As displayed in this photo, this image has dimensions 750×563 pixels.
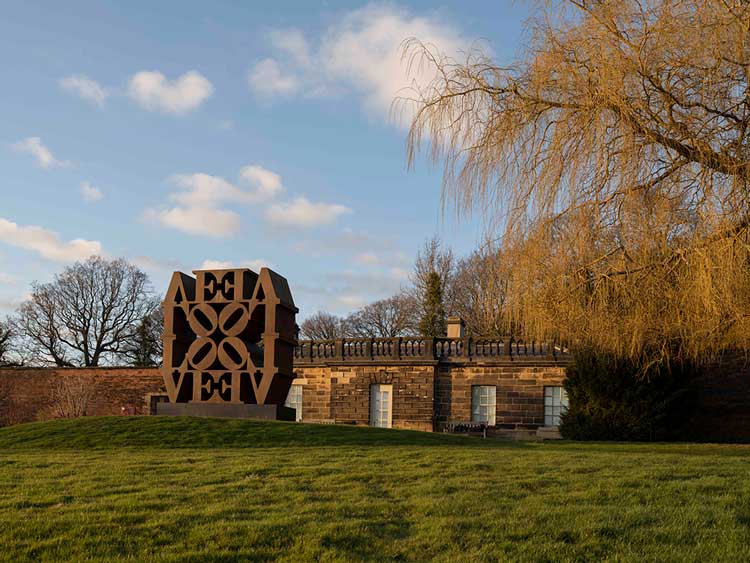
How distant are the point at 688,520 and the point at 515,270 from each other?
3.15m

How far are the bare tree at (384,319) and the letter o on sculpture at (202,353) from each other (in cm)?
2902

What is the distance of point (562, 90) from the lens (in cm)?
823

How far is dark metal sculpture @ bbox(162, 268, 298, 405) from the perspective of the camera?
1623cm

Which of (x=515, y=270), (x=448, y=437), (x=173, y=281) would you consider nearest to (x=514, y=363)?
(x=448, y=437)

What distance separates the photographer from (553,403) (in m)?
26.1

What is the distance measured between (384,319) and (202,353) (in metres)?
34.6

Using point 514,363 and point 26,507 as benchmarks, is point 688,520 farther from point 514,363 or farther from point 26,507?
point 514,363

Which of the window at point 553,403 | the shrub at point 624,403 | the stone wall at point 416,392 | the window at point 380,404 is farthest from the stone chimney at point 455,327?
the shrub at point 624,403

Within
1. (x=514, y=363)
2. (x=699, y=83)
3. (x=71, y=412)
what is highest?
(x=699, y=83)

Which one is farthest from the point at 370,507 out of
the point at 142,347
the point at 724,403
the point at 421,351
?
the point at 142,347

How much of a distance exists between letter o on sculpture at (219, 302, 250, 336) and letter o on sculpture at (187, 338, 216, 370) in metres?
0.44

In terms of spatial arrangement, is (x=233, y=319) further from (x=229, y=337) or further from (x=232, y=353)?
(x=232, y=353)

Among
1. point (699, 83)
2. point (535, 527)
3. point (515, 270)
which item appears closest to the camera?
point (535, 527)

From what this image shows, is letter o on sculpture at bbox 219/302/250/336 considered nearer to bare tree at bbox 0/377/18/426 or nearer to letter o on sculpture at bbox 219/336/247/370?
letter o on sculpture at bbox 219/336/247/370
